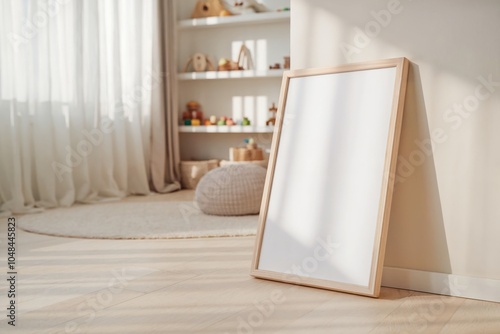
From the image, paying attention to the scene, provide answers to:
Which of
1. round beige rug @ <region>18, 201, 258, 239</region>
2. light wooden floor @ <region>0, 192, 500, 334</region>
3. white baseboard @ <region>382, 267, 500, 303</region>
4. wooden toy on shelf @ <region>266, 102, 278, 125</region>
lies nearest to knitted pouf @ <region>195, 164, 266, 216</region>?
round beige rug @ <region>18, 201, 258, 239</region>

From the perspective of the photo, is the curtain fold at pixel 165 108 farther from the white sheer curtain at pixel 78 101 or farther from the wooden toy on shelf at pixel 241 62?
the wooden toy on shelf at pixel 241 62

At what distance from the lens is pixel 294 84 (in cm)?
197

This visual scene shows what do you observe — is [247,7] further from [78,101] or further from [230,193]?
[230,193]

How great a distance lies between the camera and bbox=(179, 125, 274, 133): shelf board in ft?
14.8

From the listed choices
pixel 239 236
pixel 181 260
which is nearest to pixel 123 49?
pixel 239 236

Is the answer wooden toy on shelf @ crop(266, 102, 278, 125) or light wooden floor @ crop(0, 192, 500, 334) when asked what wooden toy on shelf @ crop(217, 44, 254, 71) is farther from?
light wooden floor @ crop(0, 192, 500, 334)

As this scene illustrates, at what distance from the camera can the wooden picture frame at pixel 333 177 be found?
1681 millimetres

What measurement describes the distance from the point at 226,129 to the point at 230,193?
1602 millimetres

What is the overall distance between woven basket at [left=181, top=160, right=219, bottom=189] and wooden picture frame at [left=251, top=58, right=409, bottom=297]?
2.73 m

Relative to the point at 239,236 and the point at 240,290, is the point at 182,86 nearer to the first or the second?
the point at 239,236

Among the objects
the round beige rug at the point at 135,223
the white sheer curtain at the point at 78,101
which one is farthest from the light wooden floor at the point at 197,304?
the white sheer curtain at the point at 78,101

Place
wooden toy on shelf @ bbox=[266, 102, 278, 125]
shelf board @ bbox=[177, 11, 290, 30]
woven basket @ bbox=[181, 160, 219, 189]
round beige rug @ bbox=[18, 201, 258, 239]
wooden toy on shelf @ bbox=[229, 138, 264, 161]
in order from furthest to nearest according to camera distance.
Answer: woven basket @ bbox=[181, 160, 219, 189]
wooden toy on shelf @ bbox=[266, 102, 278, 125]
shelf board @ bbox=[177, 11, 290, 30]
wooden toy on shelf @ bbox=[229, 138, 264, 161]
round beige rug @ bbox=[18, 201, 258, 239]

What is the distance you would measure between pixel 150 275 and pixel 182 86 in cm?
344

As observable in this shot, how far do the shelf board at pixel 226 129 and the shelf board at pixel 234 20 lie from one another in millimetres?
888
